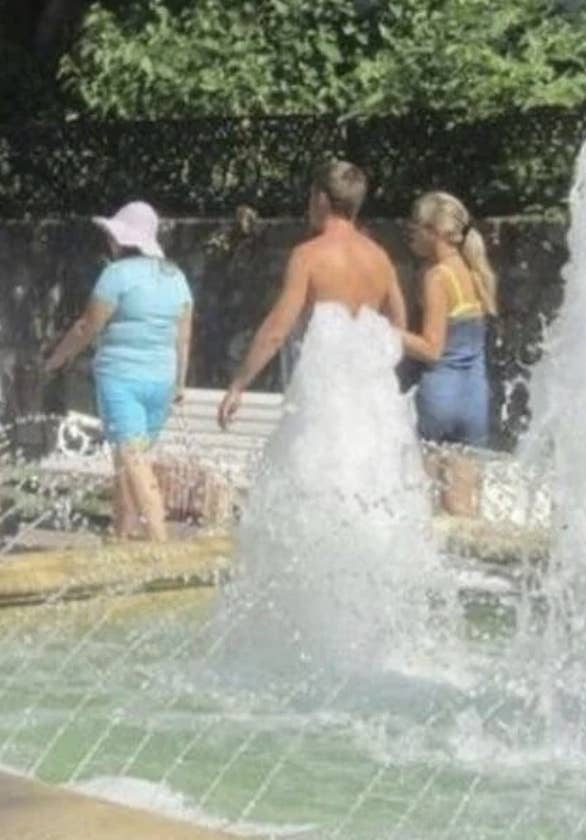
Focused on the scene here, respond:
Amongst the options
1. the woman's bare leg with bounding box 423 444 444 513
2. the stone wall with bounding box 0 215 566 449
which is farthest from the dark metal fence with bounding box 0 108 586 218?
the woman's bare leg with bounding box 423 444 444 513

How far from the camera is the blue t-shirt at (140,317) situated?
11.3 meters

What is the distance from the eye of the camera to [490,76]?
666 inches

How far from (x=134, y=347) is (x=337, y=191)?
3.28 feet

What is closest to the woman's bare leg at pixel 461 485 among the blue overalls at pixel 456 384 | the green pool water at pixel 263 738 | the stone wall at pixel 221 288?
the blue overalls at pixel 456 384

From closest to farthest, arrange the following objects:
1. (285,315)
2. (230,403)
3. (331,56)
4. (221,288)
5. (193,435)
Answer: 1. (285,315)
2. (230,403)
3. (193,435)
4. (221,288)
5. (331,56)

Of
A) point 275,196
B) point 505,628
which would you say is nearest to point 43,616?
point 505,628

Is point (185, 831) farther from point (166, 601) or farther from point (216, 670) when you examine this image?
point (166, 601)

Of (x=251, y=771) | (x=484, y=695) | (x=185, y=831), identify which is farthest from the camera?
(x=484, y=695)

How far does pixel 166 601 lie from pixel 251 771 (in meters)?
2.07

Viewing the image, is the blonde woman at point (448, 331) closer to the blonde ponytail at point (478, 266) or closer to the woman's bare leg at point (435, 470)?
the blonde ponytail at point (478, 266)

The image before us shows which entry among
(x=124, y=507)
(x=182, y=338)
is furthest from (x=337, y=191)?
(x=124, y=507)

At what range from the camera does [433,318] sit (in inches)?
456

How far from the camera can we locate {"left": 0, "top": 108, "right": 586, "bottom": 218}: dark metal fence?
1591 cm

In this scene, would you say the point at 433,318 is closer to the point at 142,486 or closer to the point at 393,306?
the point at 393,306
